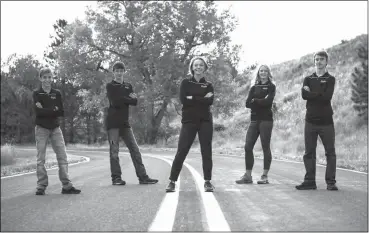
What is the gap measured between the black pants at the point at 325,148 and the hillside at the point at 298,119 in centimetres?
384

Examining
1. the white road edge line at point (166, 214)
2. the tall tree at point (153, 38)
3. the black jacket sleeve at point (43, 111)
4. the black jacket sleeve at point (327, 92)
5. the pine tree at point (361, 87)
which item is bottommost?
the white road edge line at point (166, 214)

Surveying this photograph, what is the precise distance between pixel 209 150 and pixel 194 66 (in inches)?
48.4

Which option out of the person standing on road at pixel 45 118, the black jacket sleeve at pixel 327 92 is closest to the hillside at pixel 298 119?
the black jacket sleeve at pixel 327 92

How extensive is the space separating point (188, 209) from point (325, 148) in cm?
288

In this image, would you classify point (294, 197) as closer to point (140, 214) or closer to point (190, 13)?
point (140, 214)

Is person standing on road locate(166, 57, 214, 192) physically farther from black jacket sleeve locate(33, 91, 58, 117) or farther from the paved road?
black jacket sleeve locate(33, 91, 58, 117)

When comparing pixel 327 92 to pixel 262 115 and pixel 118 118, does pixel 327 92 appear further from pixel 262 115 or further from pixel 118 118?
pixel 118 118

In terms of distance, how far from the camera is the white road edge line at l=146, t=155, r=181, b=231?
3.22 meters

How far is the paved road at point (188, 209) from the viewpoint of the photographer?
3.31m

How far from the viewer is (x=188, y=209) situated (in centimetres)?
398

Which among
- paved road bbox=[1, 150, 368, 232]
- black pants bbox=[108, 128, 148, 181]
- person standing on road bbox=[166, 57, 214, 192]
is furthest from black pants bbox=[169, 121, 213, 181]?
black pants bbox=[108, 128, 148, 181]

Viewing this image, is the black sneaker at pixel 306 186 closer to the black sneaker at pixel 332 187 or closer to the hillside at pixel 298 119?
the black sneaker at pixel 332 187

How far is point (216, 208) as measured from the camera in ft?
13.1

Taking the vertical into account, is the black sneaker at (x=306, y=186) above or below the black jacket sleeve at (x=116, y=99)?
below
